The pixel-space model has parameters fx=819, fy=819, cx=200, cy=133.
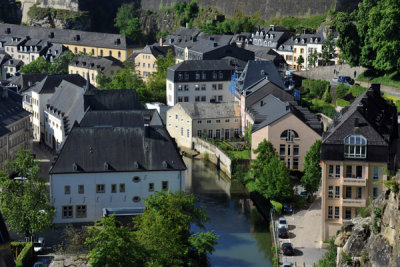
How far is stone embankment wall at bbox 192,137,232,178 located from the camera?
164ft

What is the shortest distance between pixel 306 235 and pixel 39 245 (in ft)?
38.4

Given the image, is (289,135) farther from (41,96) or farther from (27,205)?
(41,96)

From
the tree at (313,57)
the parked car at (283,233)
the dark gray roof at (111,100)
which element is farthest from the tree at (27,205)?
the tree at (313,57)

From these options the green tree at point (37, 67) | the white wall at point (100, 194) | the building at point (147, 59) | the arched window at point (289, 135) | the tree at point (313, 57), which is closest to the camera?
the white wall at point (100, 194)

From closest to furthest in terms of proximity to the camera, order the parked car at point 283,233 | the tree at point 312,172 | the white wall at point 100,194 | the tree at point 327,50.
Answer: the parked car at point 283,233 → the white wall at point 100,194 → the tree at point 312,172 → the tree at point 327,50

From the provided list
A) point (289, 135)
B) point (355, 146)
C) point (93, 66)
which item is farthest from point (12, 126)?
point (93, 66)

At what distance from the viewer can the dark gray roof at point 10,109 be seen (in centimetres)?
4806

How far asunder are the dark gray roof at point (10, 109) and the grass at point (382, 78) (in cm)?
2453

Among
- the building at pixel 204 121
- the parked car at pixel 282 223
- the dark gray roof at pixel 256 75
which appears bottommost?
the parked car at pixel 282 223

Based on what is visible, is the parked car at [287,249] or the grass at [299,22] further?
the grass at [299,22]

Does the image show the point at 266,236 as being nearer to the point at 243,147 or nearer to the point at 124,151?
the point at 124,151

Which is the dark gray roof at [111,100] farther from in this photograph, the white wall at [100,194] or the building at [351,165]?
the building at [351,165]

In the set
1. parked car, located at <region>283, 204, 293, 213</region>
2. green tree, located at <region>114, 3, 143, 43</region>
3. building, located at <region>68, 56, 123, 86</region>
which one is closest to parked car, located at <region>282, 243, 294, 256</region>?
parked car, located at <region>283, 204, 293, 213</region>

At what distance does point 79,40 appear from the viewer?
90.2 m
